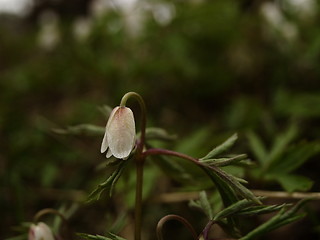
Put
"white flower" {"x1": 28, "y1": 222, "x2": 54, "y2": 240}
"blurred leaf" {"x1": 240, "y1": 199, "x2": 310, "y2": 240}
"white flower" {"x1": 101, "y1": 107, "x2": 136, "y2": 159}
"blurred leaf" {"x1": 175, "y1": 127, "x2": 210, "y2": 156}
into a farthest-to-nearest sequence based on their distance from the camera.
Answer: "blurred leaf" {"x1": 175, "y1": 127, "x2": 210, "y2": 156}
"white flower" {"x1": 28, "y1": 222, "x2": 54, "y2": 240}
"white flower" {"x1": 101, "y1": 107, "x2": 136, "y2": 159}
"blurred leaf" {"x1": 240, "y1": 199, "x2": 310, "y2": 240}

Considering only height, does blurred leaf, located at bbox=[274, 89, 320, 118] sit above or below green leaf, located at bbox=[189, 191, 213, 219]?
above

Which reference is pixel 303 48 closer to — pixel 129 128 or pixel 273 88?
pixel 273 88

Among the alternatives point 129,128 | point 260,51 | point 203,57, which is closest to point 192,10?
point 203,57

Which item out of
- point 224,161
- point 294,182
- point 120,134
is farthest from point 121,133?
point 294,182

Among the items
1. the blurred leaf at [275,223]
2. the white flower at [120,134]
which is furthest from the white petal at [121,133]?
the blurred leaf at [275,223]

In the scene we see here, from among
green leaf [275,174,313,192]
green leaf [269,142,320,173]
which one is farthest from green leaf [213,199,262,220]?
green leaf [269,142,320,173]

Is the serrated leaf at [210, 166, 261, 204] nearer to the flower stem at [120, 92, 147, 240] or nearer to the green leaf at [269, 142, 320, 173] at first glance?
the flower stem at [120, 92, 147, 240]

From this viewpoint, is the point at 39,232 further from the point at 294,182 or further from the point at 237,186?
the point at 294,182
